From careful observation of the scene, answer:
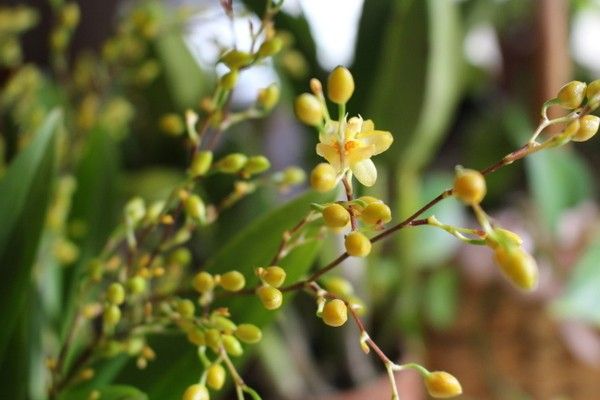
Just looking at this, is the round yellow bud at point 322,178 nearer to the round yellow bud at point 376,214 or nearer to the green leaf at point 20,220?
the round yellow bud at point 376,214

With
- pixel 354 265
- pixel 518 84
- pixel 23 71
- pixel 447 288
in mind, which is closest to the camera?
pixel 23 71

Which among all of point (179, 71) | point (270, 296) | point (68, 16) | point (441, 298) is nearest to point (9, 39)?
point (68, 16)

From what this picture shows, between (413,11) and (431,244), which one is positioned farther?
(431,244)

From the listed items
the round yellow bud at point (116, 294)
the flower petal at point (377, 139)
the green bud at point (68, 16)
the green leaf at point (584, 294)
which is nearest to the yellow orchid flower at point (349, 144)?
the flower petal at point (377, 139)

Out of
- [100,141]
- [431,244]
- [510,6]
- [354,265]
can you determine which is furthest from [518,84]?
[100,141]

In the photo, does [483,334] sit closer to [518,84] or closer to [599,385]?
[599,385]

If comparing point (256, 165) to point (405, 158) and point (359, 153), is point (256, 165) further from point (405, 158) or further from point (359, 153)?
point (405, 158)

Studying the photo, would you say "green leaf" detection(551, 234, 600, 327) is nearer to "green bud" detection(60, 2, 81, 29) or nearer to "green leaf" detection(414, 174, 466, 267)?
"green leaf" detection(414, 174, 466, 267)
